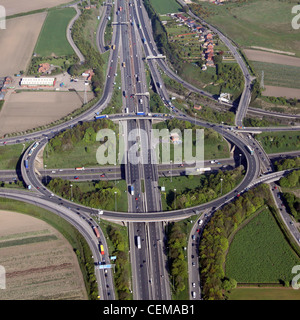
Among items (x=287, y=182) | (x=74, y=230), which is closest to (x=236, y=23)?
(x=287, y=182)

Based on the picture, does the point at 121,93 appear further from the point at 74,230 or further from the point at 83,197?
the point at 74,230

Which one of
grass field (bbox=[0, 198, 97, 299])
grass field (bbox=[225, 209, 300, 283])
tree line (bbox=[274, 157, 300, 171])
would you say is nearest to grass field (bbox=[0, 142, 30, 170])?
grass field (bbox=[0, 198, 97, 299])

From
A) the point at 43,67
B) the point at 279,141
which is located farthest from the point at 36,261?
the point at 43,67

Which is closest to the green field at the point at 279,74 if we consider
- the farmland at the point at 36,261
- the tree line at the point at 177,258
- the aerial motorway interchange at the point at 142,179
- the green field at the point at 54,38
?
the aerial motorway interchange at the point at 142,179

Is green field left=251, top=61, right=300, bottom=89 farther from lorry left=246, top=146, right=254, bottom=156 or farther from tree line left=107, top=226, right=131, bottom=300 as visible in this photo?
tree line left=107, top=226, right=131, bottom=300

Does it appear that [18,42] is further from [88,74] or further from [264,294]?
[264,294]
